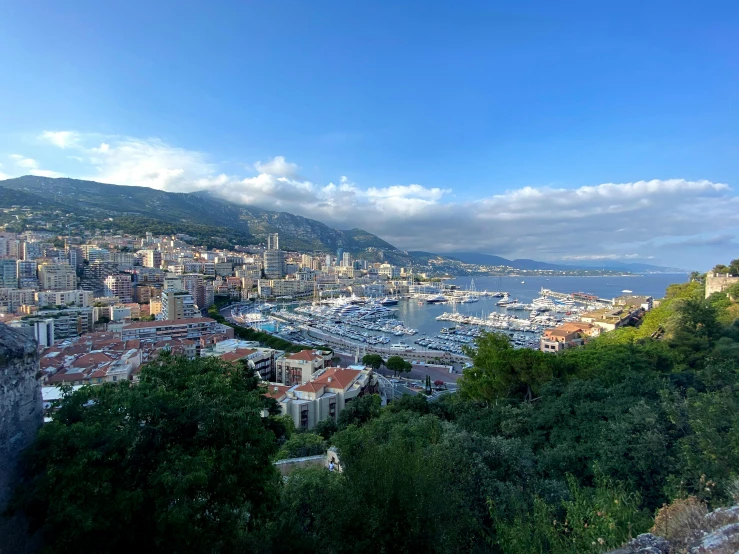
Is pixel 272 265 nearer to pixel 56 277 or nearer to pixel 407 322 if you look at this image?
pixel 407 322

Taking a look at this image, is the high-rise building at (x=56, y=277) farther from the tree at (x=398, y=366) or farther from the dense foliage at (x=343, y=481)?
the dense foliage at (x=343, y=481)

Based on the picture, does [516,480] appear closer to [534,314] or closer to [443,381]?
[443,381]

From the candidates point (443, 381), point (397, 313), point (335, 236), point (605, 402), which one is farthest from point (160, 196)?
point (605, 402)

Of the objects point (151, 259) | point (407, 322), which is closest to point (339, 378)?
point (407, 322)

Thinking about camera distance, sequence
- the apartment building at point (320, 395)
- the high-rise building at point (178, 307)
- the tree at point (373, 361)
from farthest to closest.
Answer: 1. the high-rise building at point (178, 307)
2. the tree at point (373, 361)
3. the apartment building at point (320, 395)

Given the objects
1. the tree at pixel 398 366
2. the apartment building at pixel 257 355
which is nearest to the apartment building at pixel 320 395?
the apartment building at pixel 257 355

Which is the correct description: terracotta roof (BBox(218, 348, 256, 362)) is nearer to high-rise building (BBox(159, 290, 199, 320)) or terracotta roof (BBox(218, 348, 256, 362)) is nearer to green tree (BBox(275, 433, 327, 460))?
green tree (BBox(275, 433, 327, 460))

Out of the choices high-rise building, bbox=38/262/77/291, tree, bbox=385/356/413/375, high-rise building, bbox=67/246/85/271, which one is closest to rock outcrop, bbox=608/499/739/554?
tree, bbox=385/356/413/375
